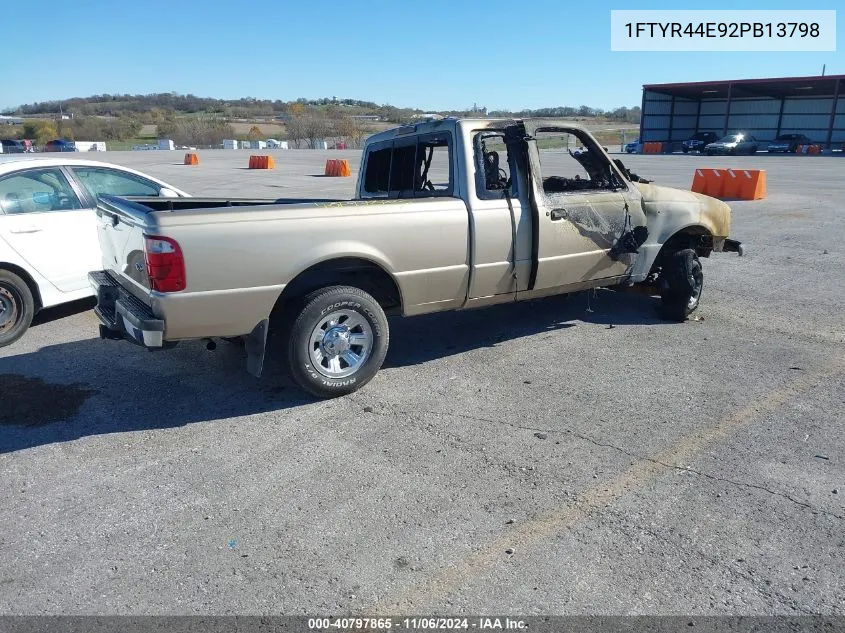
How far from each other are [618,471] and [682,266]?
3.34 m

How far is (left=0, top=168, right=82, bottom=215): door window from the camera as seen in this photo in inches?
245

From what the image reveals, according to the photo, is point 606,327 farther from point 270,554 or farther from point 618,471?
point 270,554

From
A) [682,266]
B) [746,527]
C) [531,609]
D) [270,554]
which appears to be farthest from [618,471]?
[682,266]

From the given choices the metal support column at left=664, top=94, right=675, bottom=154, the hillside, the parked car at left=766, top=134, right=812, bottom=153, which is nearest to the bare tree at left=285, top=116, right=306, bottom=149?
the hillside

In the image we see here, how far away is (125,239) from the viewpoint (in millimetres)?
4680

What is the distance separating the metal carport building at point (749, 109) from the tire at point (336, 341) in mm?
53937

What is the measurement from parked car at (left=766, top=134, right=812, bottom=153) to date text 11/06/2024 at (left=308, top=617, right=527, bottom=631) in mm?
56131

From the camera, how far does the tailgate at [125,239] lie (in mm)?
4340

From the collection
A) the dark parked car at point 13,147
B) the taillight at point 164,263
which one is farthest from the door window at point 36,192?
the dark parked car at point 13,147

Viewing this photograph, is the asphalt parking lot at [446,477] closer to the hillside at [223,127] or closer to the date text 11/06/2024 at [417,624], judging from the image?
the date text 11/06/2024 at [417,624]

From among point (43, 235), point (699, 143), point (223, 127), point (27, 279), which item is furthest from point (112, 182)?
point (223, 127)

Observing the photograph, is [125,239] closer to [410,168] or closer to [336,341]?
[336,341]

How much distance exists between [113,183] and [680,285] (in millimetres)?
5883

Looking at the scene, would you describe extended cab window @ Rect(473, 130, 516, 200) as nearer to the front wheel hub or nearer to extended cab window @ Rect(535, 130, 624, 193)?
extended cab window @ Rect(535, 130, 624, 193)
